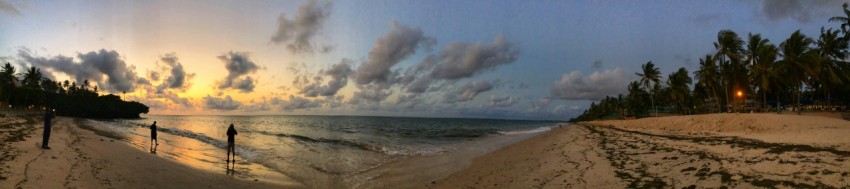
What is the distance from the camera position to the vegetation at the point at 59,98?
92.3 m

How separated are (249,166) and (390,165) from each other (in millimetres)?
7256

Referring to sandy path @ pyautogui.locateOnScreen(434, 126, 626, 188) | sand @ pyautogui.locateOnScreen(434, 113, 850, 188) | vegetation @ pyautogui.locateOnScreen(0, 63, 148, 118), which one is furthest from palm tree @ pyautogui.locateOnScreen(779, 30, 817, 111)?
vegetation @ pyautogui.locateOnScreen(0, 63, 148, 118)

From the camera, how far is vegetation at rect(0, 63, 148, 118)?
303ft

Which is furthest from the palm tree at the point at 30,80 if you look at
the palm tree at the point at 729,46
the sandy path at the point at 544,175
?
the palm tree at the point at 729,46

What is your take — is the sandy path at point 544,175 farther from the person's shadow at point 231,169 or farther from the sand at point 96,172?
the person's shadow at point 231,169

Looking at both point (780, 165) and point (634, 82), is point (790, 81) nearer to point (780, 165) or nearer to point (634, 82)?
point (780, 165)

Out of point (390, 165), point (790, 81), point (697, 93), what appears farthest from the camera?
point (697, 93)

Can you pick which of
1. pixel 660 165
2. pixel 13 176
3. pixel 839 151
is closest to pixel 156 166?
pixel 13 176

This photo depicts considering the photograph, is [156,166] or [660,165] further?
[156,166]

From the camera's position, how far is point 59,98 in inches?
5197

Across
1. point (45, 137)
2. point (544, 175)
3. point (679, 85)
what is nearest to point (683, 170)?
point (544, 175)

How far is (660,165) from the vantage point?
43.4 ft

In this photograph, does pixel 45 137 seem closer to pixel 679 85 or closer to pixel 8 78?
pixel 679 85

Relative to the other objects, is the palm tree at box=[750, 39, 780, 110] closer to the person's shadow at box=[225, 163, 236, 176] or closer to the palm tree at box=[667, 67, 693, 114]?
the palm tree at box=[667, 67, 693, 114]
